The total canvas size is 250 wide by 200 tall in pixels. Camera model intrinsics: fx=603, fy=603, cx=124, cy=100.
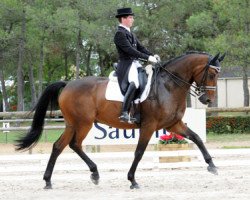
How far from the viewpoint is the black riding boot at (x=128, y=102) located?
26.9ft

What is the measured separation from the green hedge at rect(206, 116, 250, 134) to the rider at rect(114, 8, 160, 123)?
1362 cm

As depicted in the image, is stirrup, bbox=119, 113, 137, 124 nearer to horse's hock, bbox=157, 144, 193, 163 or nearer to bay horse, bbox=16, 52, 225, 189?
bay horse, bbox=16, 52, 225, 189

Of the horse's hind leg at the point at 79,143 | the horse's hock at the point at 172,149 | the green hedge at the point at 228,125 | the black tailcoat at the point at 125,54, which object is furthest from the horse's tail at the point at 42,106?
the green hedge at the point at 228,125

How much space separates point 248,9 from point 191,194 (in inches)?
733

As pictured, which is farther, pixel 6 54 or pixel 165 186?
pixel 6 54

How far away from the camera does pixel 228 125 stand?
2189 cm

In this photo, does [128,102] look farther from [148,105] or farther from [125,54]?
[125,54]

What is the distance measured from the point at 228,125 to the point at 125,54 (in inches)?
556

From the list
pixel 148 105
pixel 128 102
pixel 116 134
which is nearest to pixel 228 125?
pixel 116 134

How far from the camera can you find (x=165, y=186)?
8.34 m

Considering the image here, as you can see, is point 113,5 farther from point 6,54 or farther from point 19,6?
point 6,54

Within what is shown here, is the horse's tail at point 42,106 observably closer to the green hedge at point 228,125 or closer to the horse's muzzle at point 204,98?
the horse's muzzle at point 204,98

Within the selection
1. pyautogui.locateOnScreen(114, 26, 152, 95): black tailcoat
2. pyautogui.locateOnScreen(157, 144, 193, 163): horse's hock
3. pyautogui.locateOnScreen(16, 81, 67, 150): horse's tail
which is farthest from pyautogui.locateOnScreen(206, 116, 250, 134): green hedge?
pyautogui.locateOnScreen(114, 26, 152, 95): black tailcoat

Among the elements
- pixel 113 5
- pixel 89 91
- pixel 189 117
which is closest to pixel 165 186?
pixel 89 91
